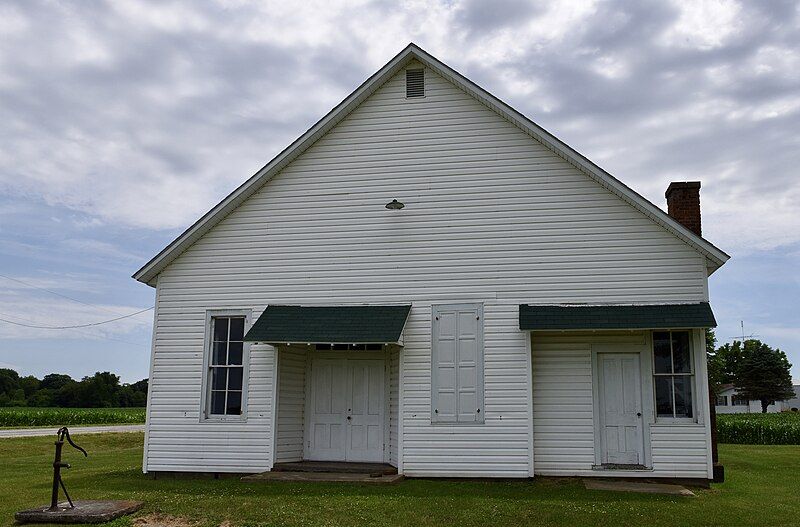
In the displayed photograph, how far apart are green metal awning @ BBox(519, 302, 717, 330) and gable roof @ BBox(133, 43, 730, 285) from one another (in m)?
1.23

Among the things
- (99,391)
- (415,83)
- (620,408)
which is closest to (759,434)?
(620,408)

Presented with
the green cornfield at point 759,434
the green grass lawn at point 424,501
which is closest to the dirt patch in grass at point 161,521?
the green grass lawn at point 424,501

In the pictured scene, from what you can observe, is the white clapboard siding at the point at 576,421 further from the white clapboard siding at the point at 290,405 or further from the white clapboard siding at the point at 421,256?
the white clapboard siding at the point at 290,405

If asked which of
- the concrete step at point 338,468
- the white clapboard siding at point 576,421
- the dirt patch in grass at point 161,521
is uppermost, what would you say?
the white clapboard siding at point 576,421

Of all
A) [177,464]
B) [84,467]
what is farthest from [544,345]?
[84,467]

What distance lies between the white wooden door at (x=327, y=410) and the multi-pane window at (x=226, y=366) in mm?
1584

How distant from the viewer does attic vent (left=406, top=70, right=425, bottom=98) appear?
16062 mm

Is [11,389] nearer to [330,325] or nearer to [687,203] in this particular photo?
[330,325]

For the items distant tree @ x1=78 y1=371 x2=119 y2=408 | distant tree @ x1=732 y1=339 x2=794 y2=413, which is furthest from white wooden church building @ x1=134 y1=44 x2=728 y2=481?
distant tree @ x1=732 y1=339 x2=794 y2=413

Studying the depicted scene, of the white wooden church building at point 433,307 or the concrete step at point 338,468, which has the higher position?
the white wooden church building at point 433,307

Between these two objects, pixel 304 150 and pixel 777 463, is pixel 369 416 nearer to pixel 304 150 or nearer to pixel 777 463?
pixel 304 150

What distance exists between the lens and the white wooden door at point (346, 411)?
52.0 feet

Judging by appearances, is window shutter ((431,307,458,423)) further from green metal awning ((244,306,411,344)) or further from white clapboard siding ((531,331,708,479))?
white clapboard siding ((531,331,708,479))

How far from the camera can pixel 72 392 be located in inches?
3073
